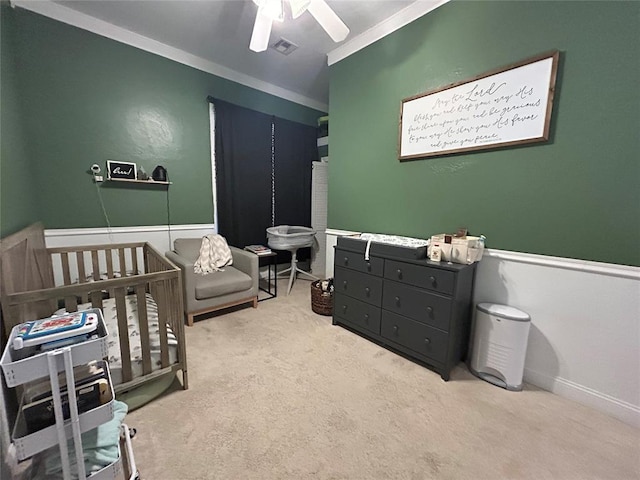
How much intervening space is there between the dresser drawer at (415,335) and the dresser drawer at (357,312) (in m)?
0.08

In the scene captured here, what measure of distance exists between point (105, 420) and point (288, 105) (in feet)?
12.9

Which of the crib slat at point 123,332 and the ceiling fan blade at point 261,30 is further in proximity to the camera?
the ceiling fan blade at point 261,30

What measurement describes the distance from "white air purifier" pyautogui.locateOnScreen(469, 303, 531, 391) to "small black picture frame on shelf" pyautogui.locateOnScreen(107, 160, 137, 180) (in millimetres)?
3404

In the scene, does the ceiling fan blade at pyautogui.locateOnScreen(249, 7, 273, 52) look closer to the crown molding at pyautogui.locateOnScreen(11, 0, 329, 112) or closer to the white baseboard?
the crown molding at pyautogui.locateOnScreen(11, 0, 329, 112)

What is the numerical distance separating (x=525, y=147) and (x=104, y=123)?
3.63 meters

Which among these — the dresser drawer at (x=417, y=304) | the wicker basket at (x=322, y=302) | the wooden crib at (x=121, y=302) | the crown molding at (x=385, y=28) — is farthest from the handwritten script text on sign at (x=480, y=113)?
the wooden crib at (x=121, y=302)

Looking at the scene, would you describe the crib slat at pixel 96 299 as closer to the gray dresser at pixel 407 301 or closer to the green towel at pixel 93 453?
the green towel at pixel 93 453

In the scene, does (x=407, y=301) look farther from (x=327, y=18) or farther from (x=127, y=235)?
(x=127, y=235)

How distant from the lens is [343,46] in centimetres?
266

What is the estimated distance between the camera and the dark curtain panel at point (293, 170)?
147 inches

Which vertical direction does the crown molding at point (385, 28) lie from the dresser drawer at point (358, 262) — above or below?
above

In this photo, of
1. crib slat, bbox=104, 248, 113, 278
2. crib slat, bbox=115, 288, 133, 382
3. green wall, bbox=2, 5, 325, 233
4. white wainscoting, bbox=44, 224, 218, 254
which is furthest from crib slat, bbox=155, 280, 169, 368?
white wainscoting, bbox=44, 224, 218, 254

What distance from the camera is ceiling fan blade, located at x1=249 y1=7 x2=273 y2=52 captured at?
170cm

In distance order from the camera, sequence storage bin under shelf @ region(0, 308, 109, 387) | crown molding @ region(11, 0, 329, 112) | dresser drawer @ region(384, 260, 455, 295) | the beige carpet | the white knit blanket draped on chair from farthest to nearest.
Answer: the white knit blanket draped on chair, crown molding @ region(11, 0, 329, 112), dresser drawer @ region(384, 260, 455, 295), the beige carpet, storage bin under shelf @ region(0, 308, 109, 387)
